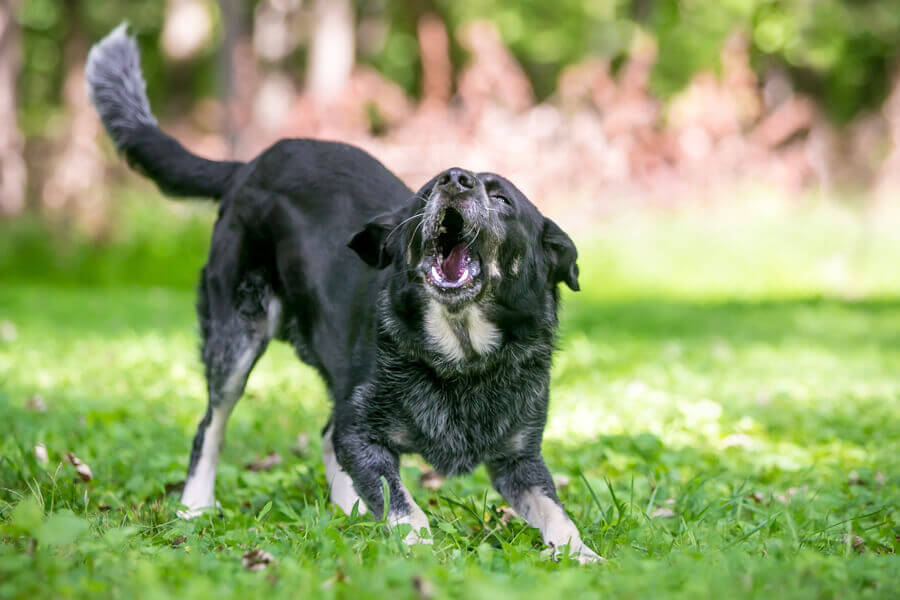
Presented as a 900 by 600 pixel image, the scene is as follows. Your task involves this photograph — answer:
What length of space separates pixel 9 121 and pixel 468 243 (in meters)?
14.3

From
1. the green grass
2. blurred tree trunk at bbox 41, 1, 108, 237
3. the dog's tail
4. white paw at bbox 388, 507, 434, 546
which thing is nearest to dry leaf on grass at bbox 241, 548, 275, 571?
the green grass

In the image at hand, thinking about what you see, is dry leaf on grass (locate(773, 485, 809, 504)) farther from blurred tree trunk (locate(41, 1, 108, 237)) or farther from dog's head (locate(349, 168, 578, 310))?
blurred tree trunk (locate(41, 1, 108, 237))

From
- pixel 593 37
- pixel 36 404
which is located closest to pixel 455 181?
pixel 36 404

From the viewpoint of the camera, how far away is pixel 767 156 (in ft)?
55.3

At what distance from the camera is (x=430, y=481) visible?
479 cm

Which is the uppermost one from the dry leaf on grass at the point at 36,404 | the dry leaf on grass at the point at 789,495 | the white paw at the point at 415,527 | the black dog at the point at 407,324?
the black dog at the point at 407,324

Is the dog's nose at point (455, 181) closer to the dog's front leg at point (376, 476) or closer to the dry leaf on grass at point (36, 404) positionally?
the dog's front leg at point (376, 476)

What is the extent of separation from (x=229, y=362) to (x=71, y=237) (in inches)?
428

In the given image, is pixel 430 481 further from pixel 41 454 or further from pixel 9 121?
pixel 9 121

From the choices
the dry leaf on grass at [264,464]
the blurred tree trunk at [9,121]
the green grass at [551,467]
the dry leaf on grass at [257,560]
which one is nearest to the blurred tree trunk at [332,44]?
the blurred tree trunk at [9,121]

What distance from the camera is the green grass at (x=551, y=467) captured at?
103 inches

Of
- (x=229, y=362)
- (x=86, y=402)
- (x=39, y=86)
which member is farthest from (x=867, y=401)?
(x=39, y=86)

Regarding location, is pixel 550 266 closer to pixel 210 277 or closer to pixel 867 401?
pixel 210 277

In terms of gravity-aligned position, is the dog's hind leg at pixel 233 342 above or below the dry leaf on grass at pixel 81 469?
above
